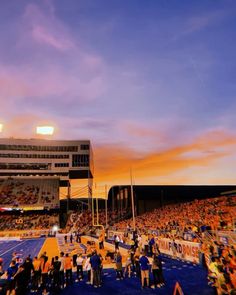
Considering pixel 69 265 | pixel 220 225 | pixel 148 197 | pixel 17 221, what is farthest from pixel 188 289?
pixel 17 221

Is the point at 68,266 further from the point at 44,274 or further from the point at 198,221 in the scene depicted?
the point at 198,221

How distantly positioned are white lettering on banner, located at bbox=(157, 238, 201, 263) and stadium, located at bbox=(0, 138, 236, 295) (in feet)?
0.21

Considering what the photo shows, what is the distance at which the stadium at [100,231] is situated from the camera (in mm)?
13391

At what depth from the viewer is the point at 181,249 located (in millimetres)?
21516

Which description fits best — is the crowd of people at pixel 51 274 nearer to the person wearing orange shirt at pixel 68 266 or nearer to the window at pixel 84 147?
the person wearing orange shirt at pixel 68 266

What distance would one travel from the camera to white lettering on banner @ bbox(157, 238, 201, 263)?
19428 mm

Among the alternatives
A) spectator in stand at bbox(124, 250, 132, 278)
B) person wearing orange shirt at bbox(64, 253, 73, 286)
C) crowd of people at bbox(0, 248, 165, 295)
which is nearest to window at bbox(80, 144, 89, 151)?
spectator in stand at bbox(124, 250, 132, 278)

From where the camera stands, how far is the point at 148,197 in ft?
233

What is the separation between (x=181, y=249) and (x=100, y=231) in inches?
1104

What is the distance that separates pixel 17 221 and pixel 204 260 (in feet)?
206

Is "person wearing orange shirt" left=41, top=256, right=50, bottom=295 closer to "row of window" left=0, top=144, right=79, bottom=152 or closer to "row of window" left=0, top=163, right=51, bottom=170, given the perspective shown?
"row of window" left=0, top=163, right=51, bottom=170

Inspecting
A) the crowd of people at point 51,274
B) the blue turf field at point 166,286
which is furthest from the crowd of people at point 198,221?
the crowd of people at point 51,274

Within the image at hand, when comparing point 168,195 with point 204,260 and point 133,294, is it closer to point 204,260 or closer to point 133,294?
point 204,260

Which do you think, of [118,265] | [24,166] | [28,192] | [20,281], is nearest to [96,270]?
[118,265]
